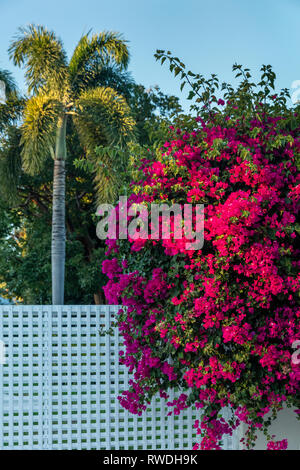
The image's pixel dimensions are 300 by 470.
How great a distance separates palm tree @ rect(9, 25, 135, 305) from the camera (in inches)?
440

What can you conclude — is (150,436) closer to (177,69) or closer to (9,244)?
(177,69)

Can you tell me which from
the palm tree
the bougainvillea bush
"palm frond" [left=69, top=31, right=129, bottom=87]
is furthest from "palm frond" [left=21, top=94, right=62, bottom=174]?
the bougainvillea bush

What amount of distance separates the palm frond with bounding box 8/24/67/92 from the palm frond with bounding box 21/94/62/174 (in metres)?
1.12

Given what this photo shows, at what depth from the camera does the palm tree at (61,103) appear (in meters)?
11.2

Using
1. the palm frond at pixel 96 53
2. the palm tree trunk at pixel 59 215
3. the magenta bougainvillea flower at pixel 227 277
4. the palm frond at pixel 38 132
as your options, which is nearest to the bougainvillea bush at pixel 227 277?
the magenta bougainvillea flower at pixel 227 277

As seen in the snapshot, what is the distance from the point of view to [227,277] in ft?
12.7

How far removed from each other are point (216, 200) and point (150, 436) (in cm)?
256

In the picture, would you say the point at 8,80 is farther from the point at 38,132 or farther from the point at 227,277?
the point at 227,277

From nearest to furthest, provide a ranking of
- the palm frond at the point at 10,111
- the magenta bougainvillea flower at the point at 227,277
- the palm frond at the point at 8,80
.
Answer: the magenta bougainvillea flower at the point at 227,277, the palm frond at the point at 10,111, the palm frond at the point at 8,80

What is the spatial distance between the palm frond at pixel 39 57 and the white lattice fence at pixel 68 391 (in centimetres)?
869

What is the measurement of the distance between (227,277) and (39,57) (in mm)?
9961

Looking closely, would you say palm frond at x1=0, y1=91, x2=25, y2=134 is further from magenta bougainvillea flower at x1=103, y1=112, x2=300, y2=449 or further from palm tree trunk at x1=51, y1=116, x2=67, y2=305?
magenta bougainvillea flower at x1=103, y1=112, x2=300, y2=449

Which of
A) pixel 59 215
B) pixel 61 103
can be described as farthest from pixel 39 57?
pixel 59 215

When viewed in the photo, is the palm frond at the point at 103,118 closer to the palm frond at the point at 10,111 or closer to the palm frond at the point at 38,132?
the palm frond at the point at 38,132
